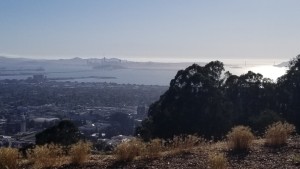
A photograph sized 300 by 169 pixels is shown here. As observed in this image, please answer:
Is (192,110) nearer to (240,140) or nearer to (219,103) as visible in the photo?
(219,103)

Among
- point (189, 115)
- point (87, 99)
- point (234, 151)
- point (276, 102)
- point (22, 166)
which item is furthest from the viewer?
point (87, 99)

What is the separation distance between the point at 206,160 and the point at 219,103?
1195cm

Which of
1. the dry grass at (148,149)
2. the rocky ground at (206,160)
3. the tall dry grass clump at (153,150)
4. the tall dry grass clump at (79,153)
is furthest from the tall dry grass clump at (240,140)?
the tall dry grass clump at (79,153)

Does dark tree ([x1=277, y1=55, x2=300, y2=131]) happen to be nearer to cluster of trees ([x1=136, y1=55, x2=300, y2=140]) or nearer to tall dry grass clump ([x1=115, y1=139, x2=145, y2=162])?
cluster of trees ([x1=136, y1=55, x2=300, y2=140])

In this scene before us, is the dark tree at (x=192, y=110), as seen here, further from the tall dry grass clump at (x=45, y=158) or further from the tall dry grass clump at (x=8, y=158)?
the tall dry grass clump at (x=8, y=158)

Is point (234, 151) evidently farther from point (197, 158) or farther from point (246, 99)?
point (246, 99)

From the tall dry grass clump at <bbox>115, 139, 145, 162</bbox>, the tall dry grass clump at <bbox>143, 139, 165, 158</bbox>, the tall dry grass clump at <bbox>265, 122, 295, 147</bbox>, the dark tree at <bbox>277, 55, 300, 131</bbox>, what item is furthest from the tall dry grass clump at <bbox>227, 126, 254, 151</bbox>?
the dark tree at <bbox>277, 55, 300, 131</bbox>

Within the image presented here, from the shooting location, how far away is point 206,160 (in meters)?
7.50

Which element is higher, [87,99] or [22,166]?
[22,166]

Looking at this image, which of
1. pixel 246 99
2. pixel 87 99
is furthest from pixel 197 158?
pixel 87 99

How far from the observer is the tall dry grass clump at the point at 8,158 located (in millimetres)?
7059

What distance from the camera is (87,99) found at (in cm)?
6950

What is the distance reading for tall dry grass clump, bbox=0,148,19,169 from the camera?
278 inches

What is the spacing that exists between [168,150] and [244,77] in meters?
14.3
